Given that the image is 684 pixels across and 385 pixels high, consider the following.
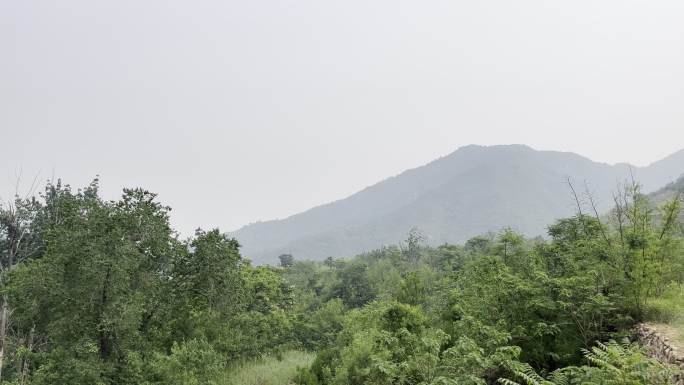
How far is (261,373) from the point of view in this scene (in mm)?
18797

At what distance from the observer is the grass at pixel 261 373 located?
17.5m

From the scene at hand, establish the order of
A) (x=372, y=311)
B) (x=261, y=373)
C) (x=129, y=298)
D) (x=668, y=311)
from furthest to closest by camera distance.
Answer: (x=261, y=373), (x=372, y=311), (x=129, y=298), (x=668, y=311)

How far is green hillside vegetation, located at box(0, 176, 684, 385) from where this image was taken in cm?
1077

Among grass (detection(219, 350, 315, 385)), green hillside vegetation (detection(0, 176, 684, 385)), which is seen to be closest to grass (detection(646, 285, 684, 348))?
green hillside vegetation (detection(0, 176, 684, 385))

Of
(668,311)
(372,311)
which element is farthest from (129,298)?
(668,311)

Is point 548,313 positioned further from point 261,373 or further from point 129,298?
point 129,298

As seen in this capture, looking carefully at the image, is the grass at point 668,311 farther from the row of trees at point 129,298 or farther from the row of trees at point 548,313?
the row of trees at point 129,298

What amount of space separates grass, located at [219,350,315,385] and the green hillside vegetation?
3.7 inches

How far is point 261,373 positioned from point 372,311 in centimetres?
576

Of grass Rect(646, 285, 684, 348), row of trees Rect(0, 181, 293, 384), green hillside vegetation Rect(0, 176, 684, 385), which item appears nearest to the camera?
grass Rect(646, 285, 684, 348)

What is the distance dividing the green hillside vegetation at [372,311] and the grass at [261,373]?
3.7 inches

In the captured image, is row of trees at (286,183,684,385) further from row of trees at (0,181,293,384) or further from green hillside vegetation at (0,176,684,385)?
row of trees at (0,181,293,384)

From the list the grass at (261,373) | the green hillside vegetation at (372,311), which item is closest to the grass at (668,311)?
the green hillside vegetation at (372,311)

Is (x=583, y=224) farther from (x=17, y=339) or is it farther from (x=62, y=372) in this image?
(x=17, y=339)
